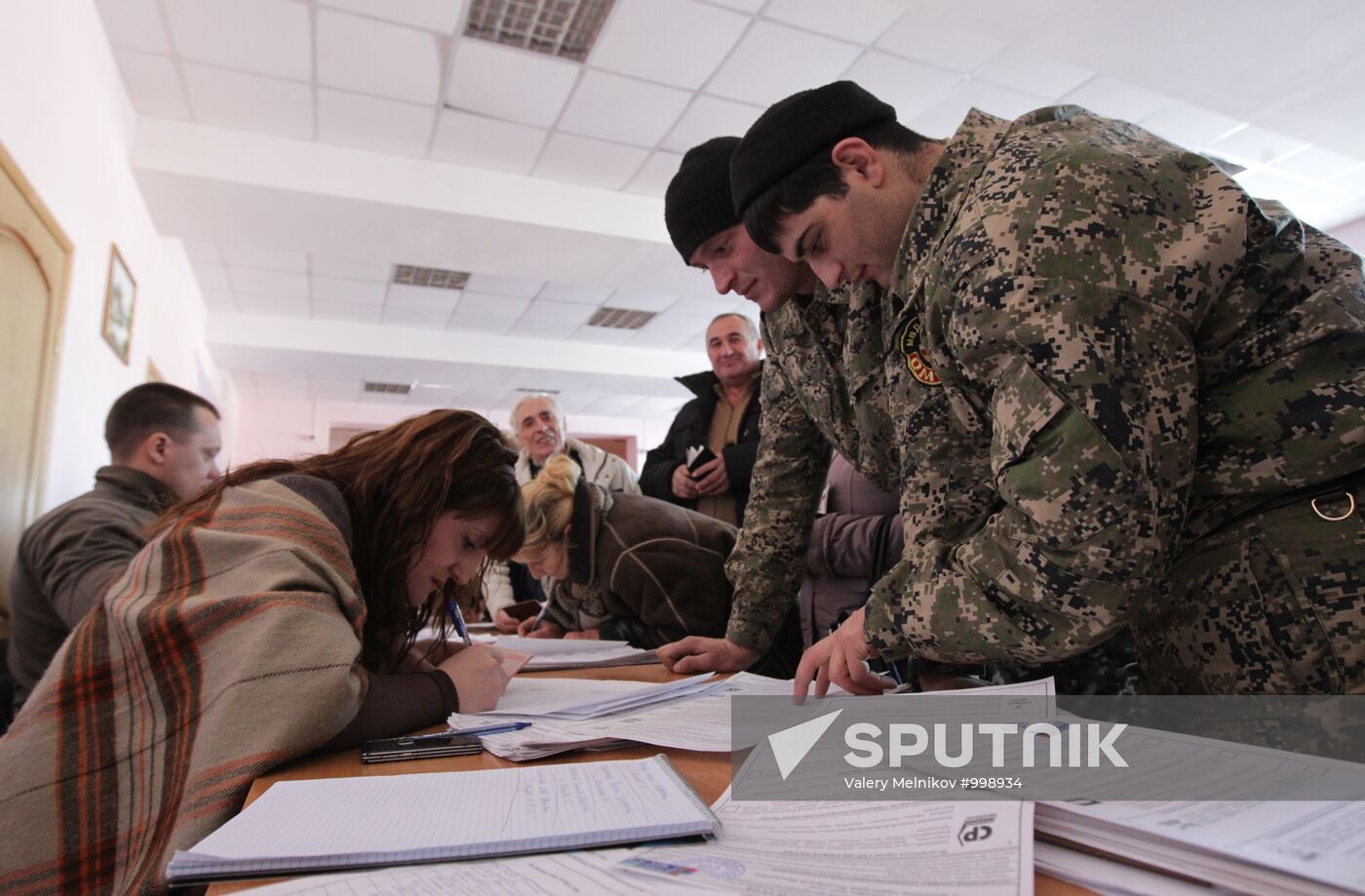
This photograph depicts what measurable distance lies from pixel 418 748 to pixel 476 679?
8.2 inches

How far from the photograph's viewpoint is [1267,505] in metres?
0.68

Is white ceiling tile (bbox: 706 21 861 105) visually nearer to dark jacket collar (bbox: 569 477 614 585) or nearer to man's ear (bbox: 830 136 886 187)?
dark jacket collar (bbox: 569 477 614 585)

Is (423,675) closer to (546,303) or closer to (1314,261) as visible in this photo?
(1314,261)

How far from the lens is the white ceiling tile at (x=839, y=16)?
304cm

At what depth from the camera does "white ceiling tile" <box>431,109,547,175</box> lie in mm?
3865

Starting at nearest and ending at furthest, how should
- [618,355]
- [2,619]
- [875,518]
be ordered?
[875,518] < [2,619] < [618,355]

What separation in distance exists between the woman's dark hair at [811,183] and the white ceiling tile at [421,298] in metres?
5.43

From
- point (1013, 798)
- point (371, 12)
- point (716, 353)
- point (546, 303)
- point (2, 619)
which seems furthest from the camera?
point (546, 303)

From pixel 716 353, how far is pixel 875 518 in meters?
1.08

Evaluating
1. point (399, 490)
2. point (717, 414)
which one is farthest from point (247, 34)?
point (399, 490)

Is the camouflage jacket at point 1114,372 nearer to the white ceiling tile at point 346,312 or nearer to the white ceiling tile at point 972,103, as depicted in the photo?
the white ceiling tile at point 972,103

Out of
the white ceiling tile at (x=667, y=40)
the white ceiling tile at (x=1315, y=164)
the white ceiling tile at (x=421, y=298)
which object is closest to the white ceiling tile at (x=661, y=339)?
the white ceiling tile at (x=421, y=298)

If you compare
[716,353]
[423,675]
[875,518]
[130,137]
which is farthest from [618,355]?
[423,675]

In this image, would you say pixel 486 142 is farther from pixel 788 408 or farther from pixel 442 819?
pixel 442 819
